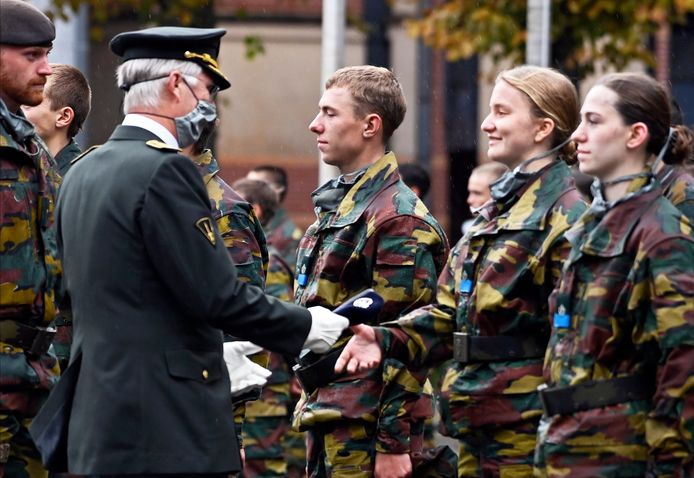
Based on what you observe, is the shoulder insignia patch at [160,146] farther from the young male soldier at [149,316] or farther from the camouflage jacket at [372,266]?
the camouflage jacket at [372,266]

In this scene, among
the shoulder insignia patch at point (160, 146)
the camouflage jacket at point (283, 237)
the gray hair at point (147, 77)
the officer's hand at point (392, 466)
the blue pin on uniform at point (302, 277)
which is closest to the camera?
the shoulder insignia patch at point (160, 146)

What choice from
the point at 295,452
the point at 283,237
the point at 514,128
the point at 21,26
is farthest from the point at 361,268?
the point at 295,452

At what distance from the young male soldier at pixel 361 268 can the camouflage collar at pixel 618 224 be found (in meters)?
1.35

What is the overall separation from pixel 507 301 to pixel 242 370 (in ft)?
3.45

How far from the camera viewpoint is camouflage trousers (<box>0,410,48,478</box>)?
5918 mm

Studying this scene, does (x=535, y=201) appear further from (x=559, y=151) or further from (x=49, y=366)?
(x=49, y=366)

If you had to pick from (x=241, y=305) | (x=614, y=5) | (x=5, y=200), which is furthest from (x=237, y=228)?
(x=614, y=5)

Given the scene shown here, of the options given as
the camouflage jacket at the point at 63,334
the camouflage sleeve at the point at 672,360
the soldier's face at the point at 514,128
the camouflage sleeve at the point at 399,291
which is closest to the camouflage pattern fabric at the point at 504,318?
the soldier's face at the point at 514,128

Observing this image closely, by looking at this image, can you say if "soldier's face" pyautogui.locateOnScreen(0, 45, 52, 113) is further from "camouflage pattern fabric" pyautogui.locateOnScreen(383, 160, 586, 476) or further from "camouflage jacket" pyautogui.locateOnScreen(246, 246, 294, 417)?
"camouflage jacket" pyautogui.locateOnScreen(246, 246, 294, 417)

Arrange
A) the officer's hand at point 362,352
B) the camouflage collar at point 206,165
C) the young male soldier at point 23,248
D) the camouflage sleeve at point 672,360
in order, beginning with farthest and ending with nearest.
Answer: the camouflage collar at point 206,165
the young male soldier at point 23,248
the officer's hand at point 362,352
the camouflage sleeve at point 672,360

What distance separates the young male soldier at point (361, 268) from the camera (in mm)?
6457

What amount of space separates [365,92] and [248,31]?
1637 centimetres

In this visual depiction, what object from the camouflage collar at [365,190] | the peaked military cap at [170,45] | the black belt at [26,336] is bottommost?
the black belt at [26,336]

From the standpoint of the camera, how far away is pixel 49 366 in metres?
6.10
